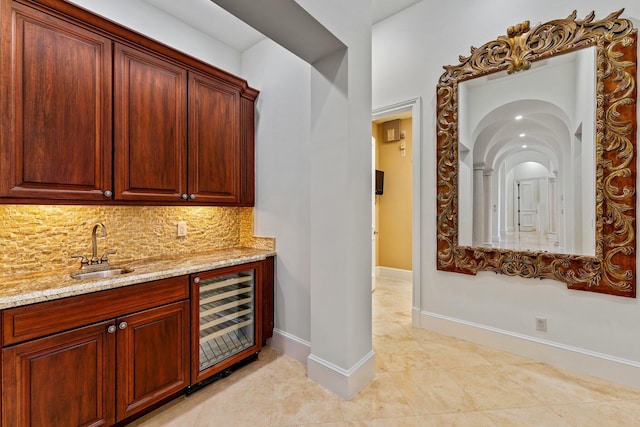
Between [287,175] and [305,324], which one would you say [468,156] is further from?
[305,324]

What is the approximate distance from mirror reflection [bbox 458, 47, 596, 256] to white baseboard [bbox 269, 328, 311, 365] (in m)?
1.71

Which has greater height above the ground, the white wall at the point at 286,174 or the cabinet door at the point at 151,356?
the white wall at the point at 286,174

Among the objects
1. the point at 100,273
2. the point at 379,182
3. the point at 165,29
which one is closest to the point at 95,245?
the point at 100,273

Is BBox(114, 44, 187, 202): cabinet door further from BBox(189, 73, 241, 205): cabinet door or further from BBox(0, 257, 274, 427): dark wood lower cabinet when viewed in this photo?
BBox(0, 257, 274, 427): dark wood lower cabinet

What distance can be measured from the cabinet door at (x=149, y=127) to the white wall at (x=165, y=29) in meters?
0.66

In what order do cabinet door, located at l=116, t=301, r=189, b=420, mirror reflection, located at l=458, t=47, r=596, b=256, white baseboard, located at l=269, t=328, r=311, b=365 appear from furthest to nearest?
white baseboard, located at l=269, t=328, r=311, b=365
mirror reflection, located at l=458, t=47, r=596, b=256
cabinet door, located at l=116, t=301, r=189, b=420

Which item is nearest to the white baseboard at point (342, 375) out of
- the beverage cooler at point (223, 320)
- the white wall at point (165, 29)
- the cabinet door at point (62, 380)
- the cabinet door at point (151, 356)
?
the beverage cooler at point (223, 320)

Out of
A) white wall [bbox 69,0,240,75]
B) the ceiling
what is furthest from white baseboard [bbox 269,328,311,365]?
the ceiling

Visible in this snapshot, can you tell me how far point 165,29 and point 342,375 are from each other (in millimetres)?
3144

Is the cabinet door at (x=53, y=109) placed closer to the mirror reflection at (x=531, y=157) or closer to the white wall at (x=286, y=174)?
the white wall at (x=286, y=174)

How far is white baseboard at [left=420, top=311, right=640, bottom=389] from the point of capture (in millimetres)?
1949

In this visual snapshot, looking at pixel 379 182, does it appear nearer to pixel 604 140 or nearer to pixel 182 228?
pixel 604 140

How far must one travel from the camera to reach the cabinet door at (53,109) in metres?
1.39

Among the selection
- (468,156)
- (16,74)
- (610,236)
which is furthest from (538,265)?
(16,74)
